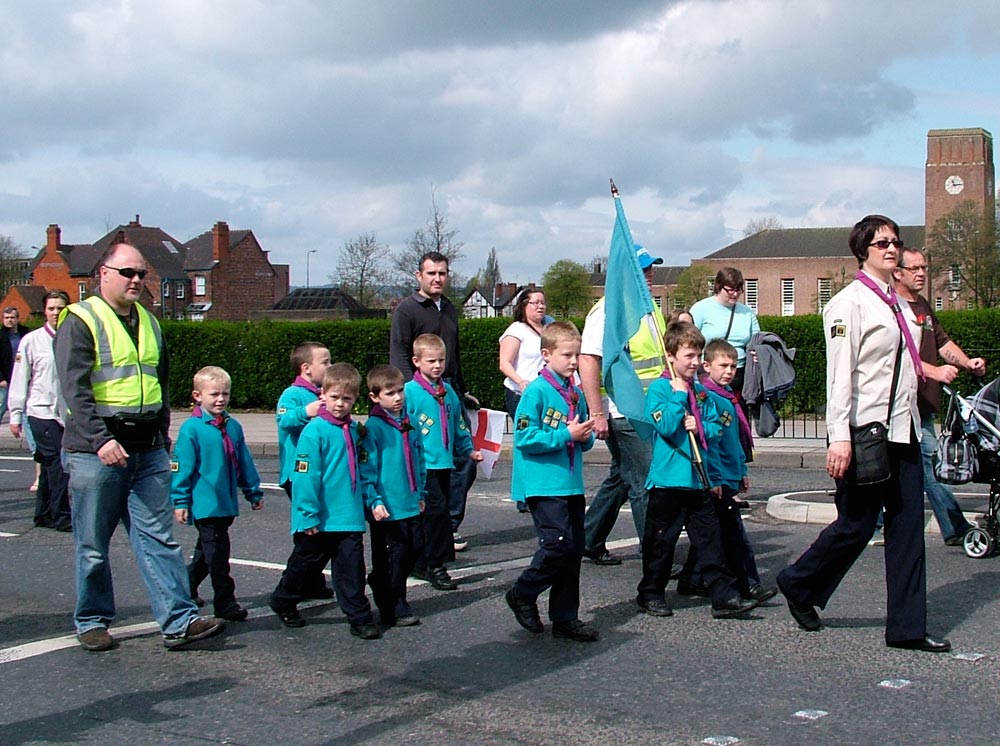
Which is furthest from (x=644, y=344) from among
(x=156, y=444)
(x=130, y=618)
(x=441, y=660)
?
(x=130, y=618)

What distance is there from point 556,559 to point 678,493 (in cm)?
91

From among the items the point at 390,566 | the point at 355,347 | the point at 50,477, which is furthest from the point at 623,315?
the point at 355,347

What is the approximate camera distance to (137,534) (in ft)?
20.1

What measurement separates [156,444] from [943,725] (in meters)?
3.72

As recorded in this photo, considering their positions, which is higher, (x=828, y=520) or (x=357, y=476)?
(x=357, y=476)

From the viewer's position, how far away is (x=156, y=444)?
20.3 feet

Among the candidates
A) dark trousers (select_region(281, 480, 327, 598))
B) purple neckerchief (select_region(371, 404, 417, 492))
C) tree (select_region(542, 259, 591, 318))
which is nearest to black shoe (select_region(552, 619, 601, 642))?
purple neckerchief (select_region(371, 404, 417, 492))

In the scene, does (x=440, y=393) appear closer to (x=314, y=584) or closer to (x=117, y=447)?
(x=314, y=584)

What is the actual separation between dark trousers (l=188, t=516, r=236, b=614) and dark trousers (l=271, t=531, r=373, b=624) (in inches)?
11.5

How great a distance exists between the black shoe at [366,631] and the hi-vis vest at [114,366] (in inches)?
57.7

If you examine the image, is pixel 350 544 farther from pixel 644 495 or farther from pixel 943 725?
pixel 943 725

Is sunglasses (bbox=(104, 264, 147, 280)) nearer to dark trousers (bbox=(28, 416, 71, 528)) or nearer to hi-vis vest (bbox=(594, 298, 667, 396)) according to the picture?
hi-vis vest (bbox=(594, 298, 667, 396))

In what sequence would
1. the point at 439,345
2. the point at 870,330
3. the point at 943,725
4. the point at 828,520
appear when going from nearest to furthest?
the point at 943,725 → the point at 870,330 → the point at 439,345 → the point at 828,520

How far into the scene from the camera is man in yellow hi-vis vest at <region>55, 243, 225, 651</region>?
5.90 m
